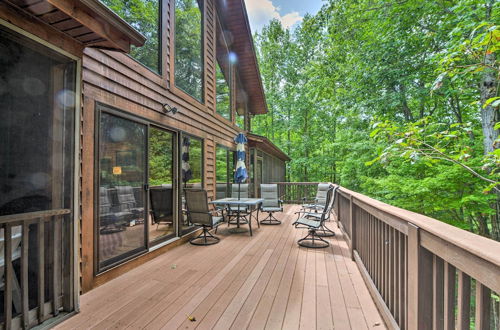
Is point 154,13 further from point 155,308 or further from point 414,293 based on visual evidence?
point 414,293

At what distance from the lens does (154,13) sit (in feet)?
12.6

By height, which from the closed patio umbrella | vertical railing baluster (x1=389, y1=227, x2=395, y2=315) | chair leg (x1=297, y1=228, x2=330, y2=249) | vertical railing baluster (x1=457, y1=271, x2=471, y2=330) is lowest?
chair leg (x1=297, y1=228, x2=330, y2=249)

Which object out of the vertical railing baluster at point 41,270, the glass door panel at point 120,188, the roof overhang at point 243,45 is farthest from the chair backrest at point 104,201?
the roof overhang at point 243,45

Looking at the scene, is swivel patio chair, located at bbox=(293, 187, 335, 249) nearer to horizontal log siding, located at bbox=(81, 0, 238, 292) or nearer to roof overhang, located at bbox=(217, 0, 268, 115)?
horizontal log siding, located at bbox=(81, 0, 238, 292)

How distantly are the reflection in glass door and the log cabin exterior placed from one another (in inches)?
1.0

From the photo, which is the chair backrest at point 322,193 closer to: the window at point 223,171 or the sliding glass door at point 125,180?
the window at point 223,171

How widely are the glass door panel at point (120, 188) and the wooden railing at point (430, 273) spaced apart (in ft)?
9.68

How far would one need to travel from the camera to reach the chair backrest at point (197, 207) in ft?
13.5

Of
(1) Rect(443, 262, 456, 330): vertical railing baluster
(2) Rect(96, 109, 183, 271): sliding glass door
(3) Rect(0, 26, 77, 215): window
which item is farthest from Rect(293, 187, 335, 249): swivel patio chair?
(3) Rect(0, 26, 77, 215): window

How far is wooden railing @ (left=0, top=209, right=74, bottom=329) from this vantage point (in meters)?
1.87

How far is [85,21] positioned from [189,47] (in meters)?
3.34

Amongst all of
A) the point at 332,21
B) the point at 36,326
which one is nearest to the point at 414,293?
the point at 36,326

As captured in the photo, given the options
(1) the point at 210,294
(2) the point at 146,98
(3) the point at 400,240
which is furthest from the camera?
(2) the point at 146,98

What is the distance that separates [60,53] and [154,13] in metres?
2.28
